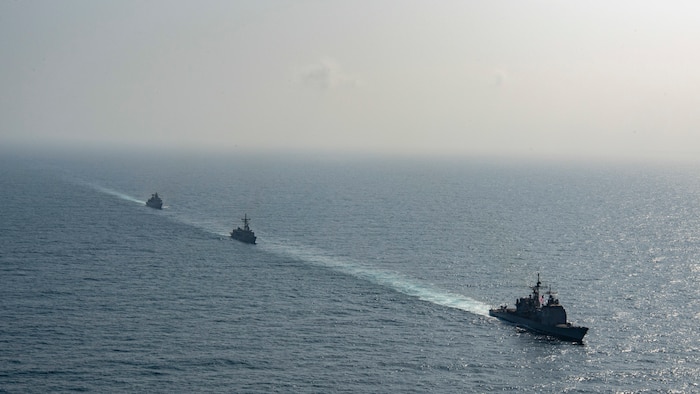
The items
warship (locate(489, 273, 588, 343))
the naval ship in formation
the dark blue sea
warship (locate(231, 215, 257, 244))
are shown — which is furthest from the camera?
warship (locate(231, 215, 257, 244))

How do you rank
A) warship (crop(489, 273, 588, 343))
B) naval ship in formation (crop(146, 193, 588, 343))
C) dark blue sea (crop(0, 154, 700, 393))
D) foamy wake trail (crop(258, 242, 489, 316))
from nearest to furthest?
dark blue sea (crop(0, 154, 700, 393)) → warship (crop(489, 273, 588, 343)) → naval ship in formation (crop(146, 193, 588, 343)) → foamy wake trail (crop(258, 242, 489, 316))

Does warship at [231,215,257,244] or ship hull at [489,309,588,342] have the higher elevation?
warship at [231,215,257,244]

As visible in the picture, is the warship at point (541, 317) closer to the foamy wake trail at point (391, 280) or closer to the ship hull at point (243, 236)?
the foamy wake trail at point (391, 280)

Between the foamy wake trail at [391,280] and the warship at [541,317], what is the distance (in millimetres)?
4942

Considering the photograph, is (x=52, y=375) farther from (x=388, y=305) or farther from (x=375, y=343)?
(x=388, y=305)

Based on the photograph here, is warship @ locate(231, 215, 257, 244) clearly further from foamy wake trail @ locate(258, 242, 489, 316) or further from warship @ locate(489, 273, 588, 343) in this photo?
warship @ locate(489, 273, 588, 343)

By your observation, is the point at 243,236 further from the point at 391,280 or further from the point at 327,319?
the point at 327,319

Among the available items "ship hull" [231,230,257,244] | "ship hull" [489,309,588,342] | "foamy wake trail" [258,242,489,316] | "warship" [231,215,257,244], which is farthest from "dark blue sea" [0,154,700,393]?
"warship" [231,215,257,244]

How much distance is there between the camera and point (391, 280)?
503 feet

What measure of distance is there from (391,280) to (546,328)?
37.6 meters

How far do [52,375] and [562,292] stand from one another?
95.2m

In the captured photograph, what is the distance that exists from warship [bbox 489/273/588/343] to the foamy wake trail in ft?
16.2

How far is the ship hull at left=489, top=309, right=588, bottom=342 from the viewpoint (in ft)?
392

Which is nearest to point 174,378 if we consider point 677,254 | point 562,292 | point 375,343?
point 375,343
